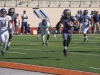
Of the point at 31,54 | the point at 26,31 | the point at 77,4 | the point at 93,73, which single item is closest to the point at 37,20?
the point at 26,31

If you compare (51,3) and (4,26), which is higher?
(51,3)

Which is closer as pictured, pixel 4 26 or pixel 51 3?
pixel 4 26

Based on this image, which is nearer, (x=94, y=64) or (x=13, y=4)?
(x=94, y=64)

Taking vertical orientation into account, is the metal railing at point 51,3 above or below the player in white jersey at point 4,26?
above

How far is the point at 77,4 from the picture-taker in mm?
46938

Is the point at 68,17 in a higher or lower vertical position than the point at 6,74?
higher

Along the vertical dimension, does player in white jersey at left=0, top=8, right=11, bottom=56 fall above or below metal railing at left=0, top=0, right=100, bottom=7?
below

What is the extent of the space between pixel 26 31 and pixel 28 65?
25.2 m

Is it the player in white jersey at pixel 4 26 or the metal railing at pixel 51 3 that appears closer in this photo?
the player in white jersey at pixel 4 26

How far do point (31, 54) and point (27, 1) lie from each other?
25.8m

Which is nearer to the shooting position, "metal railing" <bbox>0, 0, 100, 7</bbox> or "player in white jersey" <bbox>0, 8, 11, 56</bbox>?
"player in white jersey" <bbox>0, 8, 11, 56</bbox>

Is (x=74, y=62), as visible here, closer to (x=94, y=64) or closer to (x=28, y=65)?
(x=94, y=64)

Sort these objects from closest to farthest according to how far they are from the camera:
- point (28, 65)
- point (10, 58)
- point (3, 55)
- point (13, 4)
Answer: point (28, 65)
point (10, 58)
point (3, 55)
point (13, 4)

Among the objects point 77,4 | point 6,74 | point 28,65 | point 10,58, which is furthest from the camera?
point 77,4
